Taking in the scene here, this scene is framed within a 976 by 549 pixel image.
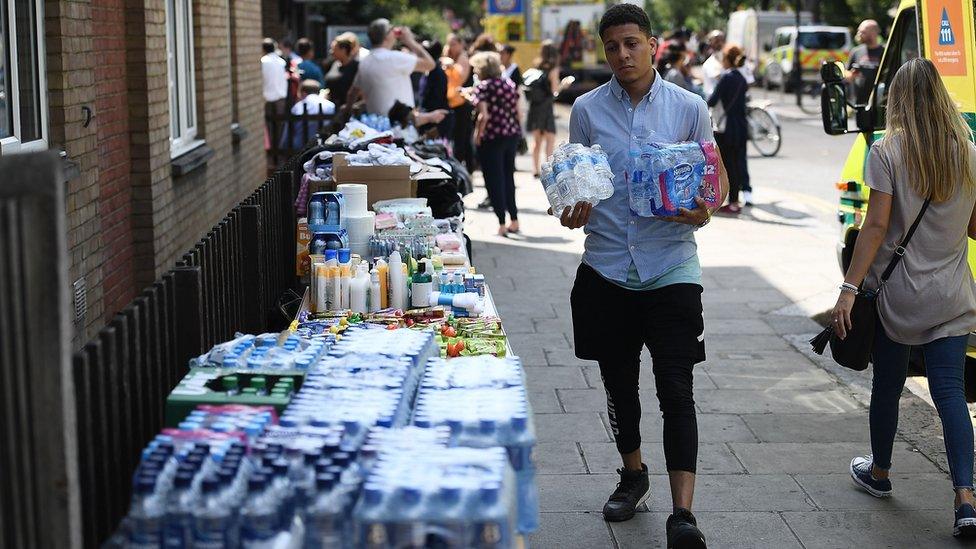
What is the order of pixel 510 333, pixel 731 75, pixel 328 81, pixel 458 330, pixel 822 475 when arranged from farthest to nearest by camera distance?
pixel 328 81 < pixel 731 75 < pixel 510 333 < pixel 822 475 < pixel 458 330

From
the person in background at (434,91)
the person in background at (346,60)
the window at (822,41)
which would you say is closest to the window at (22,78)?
the person in background at (434,91)

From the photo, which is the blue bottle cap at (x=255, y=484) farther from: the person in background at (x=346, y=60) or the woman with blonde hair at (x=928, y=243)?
the person in background at (x=346, y=60)

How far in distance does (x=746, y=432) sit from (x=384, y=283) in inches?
90.5

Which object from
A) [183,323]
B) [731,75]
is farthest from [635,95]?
[731,75]

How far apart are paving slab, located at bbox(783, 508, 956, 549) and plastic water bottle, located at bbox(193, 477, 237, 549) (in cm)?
295

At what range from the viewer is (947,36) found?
299 inches

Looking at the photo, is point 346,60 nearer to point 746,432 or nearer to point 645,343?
point 746,432

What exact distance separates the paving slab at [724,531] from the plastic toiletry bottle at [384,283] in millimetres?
1327

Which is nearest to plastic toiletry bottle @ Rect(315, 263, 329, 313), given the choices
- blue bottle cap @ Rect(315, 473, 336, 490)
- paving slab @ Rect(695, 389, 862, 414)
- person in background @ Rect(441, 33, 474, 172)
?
blue bottle cap @ Rect(315, 473, 336, 490)

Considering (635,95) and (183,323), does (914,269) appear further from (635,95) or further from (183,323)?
(183,323)

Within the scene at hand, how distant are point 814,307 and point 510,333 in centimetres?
251

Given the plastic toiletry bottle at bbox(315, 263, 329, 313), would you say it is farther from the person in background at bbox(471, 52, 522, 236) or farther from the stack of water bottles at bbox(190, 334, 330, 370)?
the person in background at bbox(471, 52, 522, 236)

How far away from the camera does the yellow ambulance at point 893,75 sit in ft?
24.1

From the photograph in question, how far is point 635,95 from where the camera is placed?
4.99 metres
